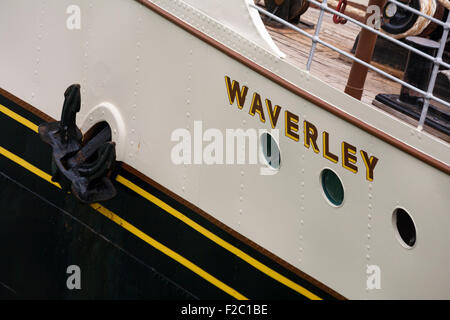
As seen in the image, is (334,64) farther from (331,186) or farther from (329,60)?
(331,186)

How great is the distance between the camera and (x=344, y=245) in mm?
4328

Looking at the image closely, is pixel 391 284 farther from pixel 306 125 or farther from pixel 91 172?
pixel 91 172

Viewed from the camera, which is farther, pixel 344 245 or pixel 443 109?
pixel 443 109

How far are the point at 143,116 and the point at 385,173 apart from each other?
1940mm

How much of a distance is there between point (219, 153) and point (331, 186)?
33.6 inches

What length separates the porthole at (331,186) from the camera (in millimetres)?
4379

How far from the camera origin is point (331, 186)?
4.40 meters

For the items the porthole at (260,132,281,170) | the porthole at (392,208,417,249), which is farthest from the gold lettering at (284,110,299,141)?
the porthole at (392,208,417,249)

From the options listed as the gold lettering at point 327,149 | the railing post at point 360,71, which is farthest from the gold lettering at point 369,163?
the railing post at point 360,71

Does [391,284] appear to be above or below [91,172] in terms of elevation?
below

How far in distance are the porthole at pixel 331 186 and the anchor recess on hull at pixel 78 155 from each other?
5.35 ft

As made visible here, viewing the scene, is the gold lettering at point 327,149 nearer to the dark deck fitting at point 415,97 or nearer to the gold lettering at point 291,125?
the gold lettering at point 291,125

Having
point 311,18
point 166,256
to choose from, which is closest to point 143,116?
point 166,256

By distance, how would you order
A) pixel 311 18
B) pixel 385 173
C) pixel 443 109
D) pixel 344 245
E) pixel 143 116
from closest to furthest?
pixel 385 173 → pixel 344 245 → pixel 443 109 → pixel 143 116 → pixel 311 18
